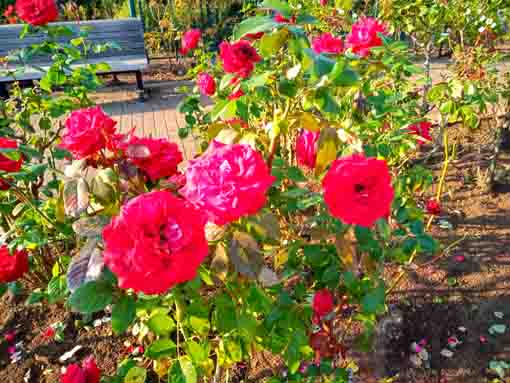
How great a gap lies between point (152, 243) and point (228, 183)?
0.14m

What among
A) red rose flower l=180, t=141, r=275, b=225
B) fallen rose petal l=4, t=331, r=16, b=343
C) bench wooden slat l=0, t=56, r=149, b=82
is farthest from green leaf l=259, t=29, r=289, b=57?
bench wooden slat l=0, t=56, r=149, b=82

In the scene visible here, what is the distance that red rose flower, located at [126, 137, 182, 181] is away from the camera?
0.76m

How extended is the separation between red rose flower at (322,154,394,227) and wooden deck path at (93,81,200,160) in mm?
2886

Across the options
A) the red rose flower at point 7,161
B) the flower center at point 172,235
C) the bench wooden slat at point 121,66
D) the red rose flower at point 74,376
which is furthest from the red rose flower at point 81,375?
the bench wooden slat at point 121,66

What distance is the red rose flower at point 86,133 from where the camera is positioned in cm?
70

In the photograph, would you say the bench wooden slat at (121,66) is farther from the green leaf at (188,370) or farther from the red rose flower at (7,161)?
the green leaf at (188,370)

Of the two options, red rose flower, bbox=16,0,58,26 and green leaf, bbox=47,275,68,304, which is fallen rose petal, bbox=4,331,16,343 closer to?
green leaf, bbox=47,275,68,304

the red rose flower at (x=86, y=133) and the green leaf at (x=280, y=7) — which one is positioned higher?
the green leaf at (x=280, y=7)

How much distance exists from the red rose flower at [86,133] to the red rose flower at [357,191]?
0.42 m

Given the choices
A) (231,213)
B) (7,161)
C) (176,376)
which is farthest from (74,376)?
(231,213)

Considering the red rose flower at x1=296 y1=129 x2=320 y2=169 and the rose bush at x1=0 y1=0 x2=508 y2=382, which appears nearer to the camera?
the rose bush at x1=0 y1=0 x2=508 y2=382

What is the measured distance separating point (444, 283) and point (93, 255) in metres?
1.89

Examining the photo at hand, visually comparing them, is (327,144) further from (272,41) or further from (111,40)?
(111,40)

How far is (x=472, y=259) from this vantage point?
2.16 metres
